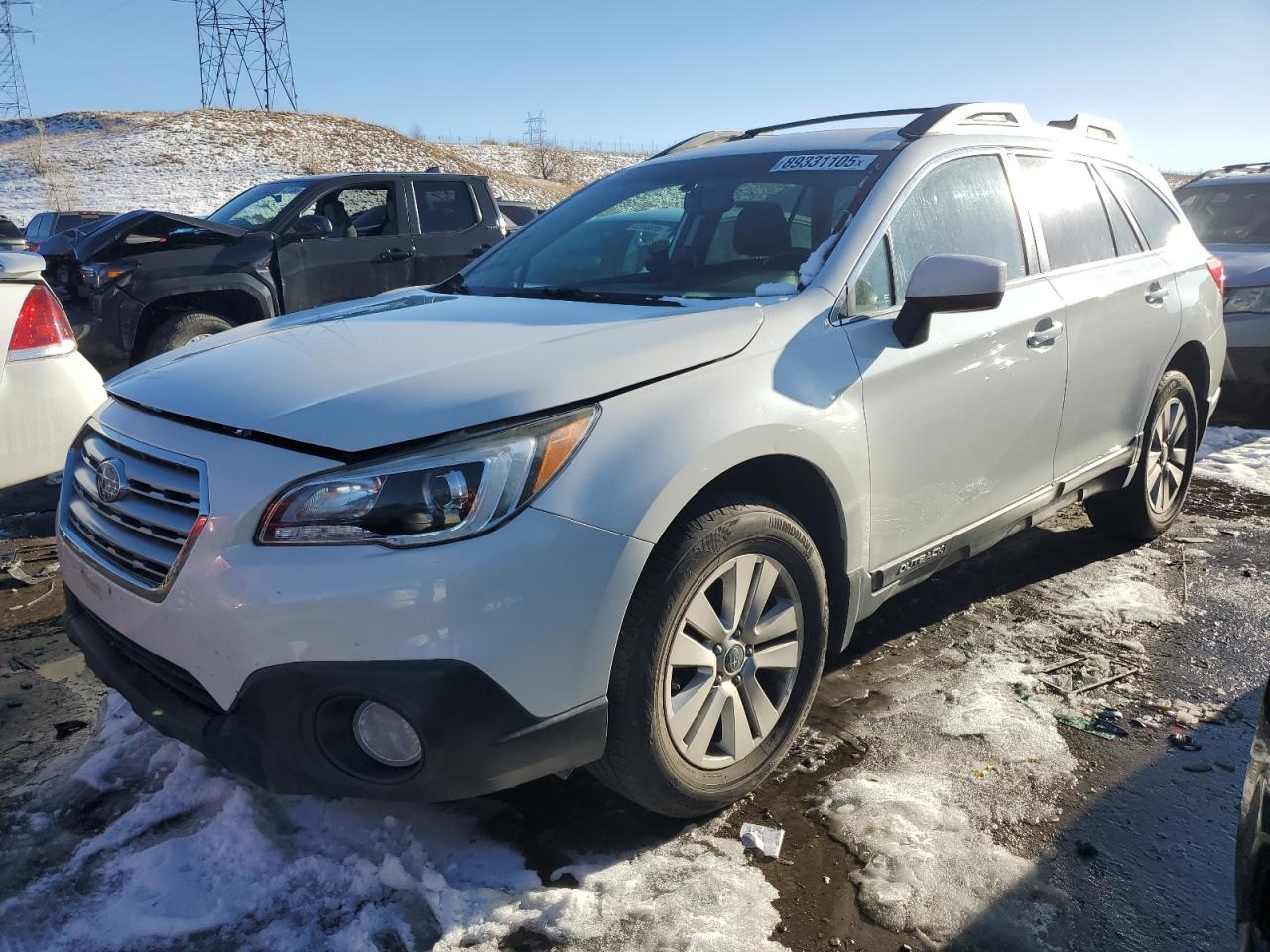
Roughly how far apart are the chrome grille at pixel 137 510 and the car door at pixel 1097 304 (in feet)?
9.80

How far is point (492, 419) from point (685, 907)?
1.19 m

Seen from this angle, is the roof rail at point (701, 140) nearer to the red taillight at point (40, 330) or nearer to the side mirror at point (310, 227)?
the red taillight at point (40, 330)

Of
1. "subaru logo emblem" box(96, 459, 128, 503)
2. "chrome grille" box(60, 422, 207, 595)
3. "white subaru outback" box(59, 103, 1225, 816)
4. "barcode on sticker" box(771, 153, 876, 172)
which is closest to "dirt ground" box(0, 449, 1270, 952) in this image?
"white subaru outback" box(59, 103, 1225, 816)

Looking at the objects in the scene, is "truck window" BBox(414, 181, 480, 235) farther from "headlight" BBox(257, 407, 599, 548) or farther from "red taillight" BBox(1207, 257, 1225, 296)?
"headlight" BBox(257, 407, 599, 548)

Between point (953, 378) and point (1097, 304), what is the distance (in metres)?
1.15

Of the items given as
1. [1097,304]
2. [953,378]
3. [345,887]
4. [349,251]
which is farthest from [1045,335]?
[349,251]

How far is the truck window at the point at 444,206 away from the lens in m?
8.77

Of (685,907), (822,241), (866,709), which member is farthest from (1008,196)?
(685,907)

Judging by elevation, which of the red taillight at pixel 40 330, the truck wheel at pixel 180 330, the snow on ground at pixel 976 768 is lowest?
the snow on ground at pixel 976 768

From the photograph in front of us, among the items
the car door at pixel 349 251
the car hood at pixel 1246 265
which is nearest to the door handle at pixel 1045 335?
the car hood at pixel 1246 265

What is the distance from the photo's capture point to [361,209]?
8523 mm

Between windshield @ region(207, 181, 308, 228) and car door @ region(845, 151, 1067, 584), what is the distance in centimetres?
628

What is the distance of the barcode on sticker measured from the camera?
3168mm

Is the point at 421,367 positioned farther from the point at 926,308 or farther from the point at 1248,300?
the point at 1248,300
